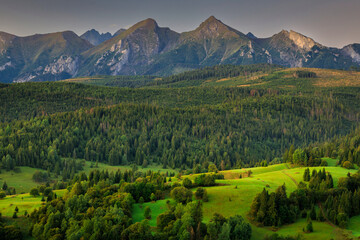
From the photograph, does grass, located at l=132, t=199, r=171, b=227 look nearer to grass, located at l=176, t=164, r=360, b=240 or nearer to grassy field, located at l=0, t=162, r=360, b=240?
grassy field, located at l=0, t=162, r=360, b=240

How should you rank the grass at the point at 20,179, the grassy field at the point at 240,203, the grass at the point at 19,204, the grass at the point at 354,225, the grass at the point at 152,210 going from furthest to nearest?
the grass at the point at 20,179
the grass at the point at 19,204
the grass at the point at 152,210
the grassy field at the point at 240,203
the grass at the point at 354,225

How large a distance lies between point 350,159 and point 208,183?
273 ft

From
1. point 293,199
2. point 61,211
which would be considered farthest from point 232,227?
point 61,211

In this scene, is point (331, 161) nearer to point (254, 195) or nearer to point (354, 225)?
point (254, 195)

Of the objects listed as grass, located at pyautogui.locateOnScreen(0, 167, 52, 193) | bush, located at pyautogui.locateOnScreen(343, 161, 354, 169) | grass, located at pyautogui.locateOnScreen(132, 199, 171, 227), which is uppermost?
bush, located at pyautogui.locateOnScreen(343, 161, 354, 169)

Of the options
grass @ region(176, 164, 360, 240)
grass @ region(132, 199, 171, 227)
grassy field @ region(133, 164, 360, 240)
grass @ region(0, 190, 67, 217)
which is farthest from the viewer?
grass @ region(0, 190, 67, 217)

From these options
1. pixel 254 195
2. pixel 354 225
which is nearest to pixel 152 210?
pixel 254 195

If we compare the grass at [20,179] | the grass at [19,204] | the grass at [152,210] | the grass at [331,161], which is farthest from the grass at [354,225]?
the grass at [20,179]

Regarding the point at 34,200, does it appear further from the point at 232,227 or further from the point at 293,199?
the point at 293,199

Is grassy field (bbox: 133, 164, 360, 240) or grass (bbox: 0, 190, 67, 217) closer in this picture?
grassy field (bbox: 133, 164, 360, 240)

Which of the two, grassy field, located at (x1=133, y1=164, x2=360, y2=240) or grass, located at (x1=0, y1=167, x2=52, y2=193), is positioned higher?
grassy field, located at (x1=133, y1=164, x2=360, y2=240)

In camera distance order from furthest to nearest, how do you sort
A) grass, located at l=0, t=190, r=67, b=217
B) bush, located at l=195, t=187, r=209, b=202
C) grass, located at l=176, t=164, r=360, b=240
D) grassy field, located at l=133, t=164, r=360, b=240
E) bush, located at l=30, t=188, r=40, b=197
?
bush, located at l=30, t=188, r=40, b=197
bush, located at l=195, t=187, r=209, b=202
grass, located at l=0, t=190, r=67, b=217
grass, located at l=176, t=164, r=360, b=240
grassy field, located at l=133, t=164, r=360, b=240

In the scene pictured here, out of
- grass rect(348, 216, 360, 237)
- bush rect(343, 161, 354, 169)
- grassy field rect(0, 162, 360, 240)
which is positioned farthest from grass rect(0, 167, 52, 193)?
bush rect(343, 161, 354, 169)

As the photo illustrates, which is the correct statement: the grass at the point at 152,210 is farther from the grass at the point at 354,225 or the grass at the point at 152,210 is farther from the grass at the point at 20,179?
the grass at the point at 20,179
